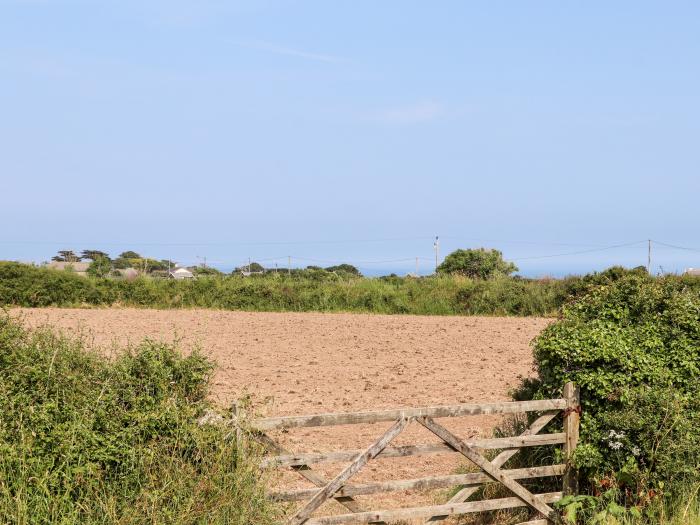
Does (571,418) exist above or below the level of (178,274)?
below

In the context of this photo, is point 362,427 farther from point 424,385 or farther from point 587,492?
point 587,492

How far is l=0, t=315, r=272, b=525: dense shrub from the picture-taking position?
6883mm

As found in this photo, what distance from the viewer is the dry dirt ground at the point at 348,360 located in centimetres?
1298

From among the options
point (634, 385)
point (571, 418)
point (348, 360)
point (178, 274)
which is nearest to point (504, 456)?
point (571, 418)

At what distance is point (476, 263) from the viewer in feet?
198

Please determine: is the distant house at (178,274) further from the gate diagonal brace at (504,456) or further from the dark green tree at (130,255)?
the gate diagonal brace at (504,456)

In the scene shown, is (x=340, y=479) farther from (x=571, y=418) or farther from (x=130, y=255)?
(x=130, y=255)

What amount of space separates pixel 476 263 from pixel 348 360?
1593 inches

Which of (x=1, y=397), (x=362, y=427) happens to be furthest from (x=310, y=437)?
(x=1, y=397)

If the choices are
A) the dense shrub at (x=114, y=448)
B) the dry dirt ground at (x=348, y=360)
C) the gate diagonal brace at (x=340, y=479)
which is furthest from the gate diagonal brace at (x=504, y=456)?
the dense shrub at (x=114, y=448)

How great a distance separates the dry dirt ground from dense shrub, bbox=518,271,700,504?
8.46 feet

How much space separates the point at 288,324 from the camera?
28.3 metres

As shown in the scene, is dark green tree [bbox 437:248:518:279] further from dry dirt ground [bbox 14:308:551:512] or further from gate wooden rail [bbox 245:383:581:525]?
gate wooden rail [bbox 245:383:581:525]

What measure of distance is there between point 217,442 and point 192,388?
0.67 metres
